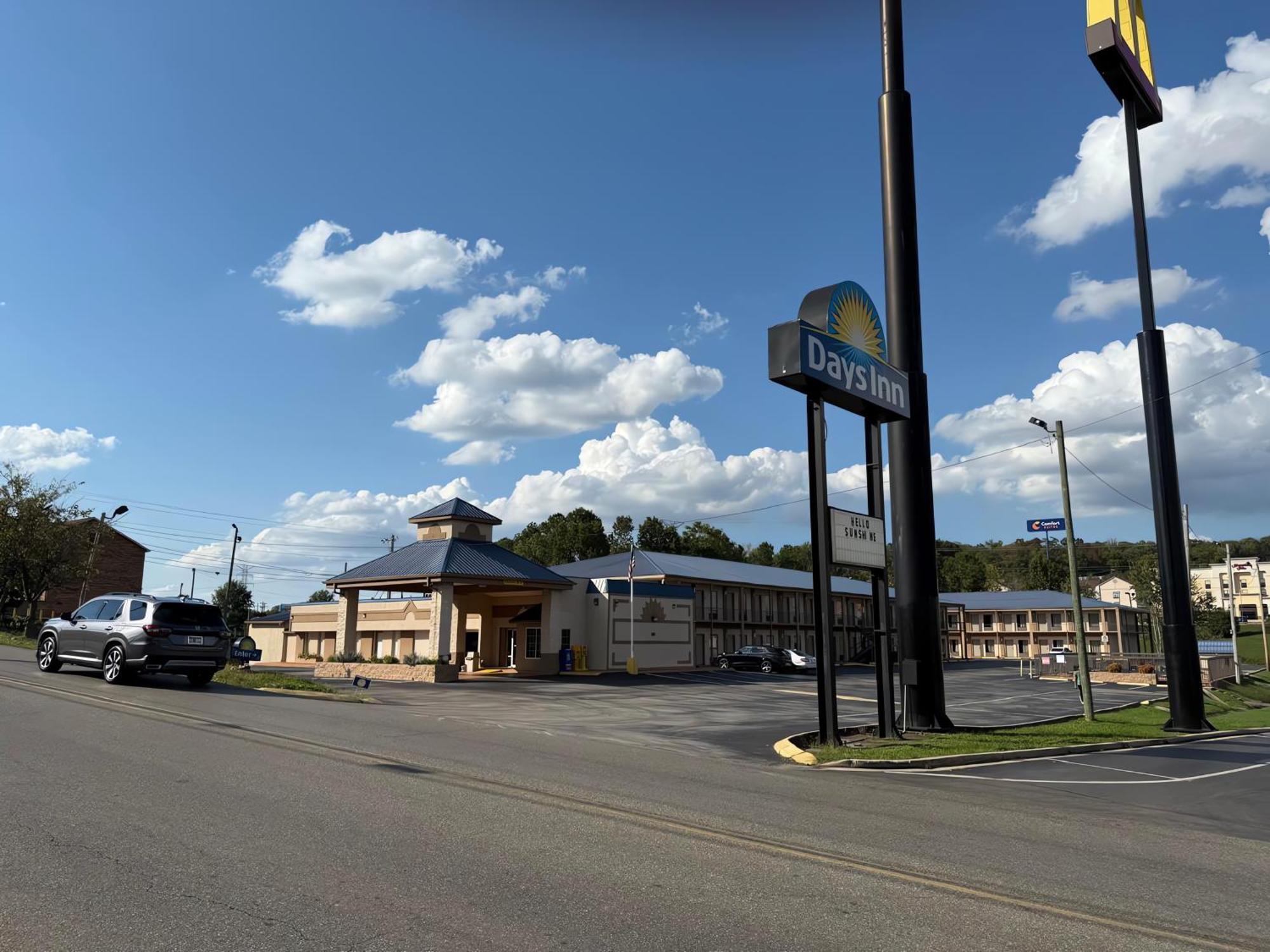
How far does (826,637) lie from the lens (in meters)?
14.8

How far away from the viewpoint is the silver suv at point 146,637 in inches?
719

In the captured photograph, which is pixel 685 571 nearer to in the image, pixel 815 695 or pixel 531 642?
pixel 531 642

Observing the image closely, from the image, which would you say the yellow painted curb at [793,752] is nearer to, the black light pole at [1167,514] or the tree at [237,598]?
the black light pole at [1167,514]

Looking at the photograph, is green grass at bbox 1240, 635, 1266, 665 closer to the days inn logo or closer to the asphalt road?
the days inn logo

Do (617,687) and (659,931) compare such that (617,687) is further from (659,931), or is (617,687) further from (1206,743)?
(659,931)

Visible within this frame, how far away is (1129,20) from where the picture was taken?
85.0 ft

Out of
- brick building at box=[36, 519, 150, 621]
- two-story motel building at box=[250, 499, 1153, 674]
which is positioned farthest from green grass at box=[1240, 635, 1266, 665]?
brick building at box=[36, 519, 150, 621]

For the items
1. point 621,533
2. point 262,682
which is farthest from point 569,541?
point 262,682

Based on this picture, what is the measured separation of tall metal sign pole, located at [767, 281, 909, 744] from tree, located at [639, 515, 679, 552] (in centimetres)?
8877

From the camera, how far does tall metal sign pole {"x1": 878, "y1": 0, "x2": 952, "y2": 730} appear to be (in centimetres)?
1778

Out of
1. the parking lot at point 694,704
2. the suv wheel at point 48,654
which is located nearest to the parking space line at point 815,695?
the parking lot at point 694,704

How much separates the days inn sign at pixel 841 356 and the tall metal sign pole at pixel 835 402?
0.02 metres

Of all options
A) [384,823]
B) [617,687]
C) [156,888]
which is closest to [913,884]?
[384,823]

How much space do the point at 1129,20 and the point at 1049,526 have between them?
15312 millimetres
